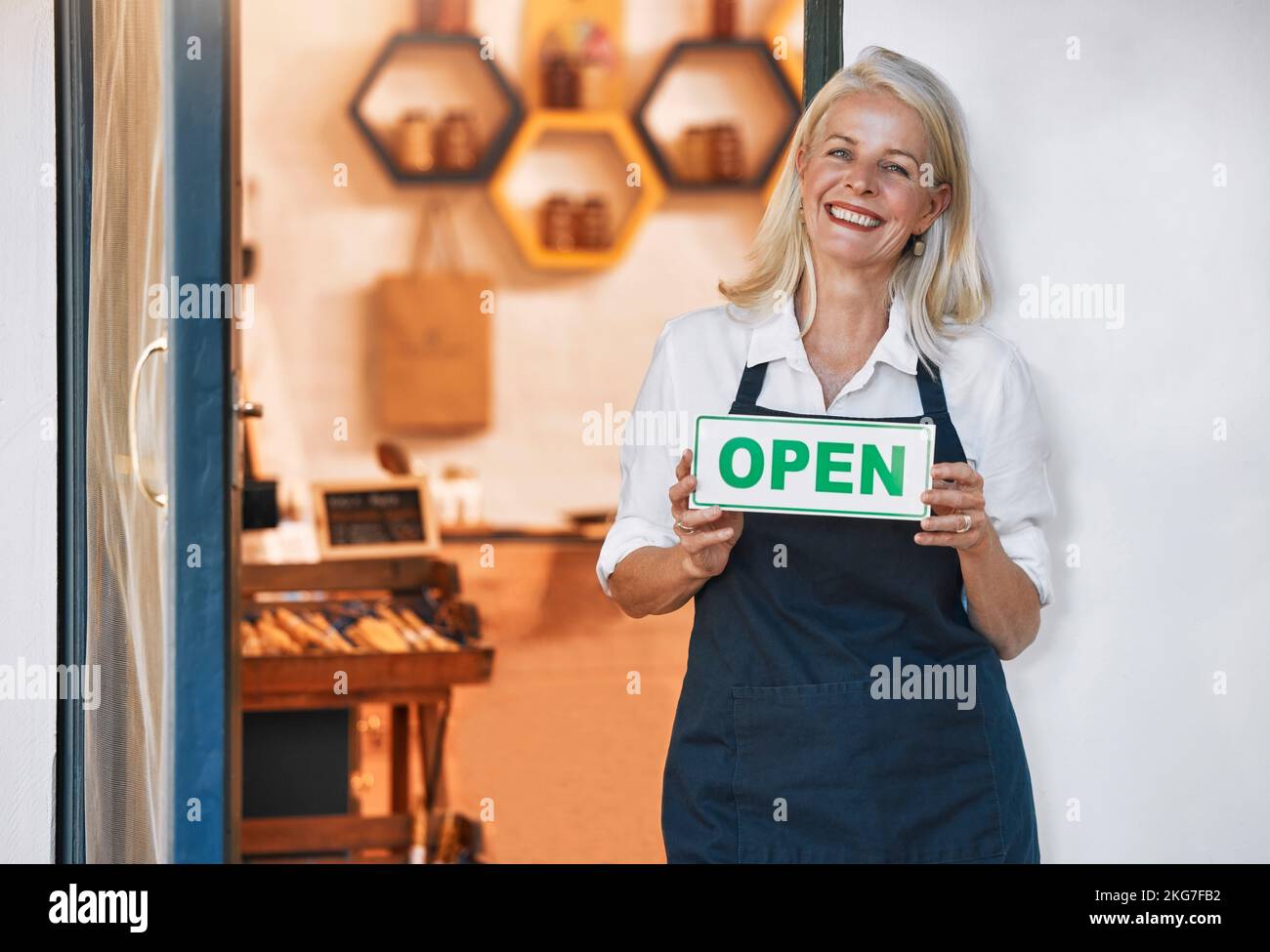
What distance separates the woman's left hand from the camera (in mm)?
1722

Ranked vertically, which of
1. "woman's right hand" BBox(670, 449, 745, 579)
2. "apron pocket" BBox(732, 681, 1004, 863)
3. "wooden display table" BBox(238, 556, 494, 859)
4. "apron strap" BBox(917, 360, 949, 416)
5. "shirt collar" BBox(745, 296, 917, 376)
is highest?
"shirt collar" BBox(745, 296, 917, 376)

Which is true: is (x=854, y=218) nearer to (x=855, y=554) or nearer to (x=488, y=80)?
(x=855, y=554)

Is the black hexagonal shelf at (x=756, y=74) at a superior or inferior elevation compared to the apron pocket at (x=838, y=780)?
superior

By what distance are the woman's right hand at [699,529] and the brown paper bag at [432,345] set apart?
313cm

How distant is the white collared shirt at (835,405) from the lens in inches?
75.9

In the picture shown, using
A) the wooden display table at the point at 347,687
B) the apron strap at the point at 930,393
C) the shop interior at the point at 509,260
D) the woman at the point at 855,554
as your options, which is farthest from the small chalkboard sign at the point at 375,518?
the apron strap at the point at 930,393

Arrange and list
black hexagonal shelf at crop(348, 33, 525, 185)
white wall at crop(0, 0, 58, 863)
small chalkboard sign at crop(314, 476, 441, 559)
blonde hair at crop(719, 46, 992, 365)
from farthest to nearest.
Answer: black hexagonal shelf at crop(348, 33, 525, 185), small chalkboard sign at crop(314, 476, 441, 559), white wall at crop(0, 0, 58, 863), blonde hair at crop(719, 46, 992, 365)

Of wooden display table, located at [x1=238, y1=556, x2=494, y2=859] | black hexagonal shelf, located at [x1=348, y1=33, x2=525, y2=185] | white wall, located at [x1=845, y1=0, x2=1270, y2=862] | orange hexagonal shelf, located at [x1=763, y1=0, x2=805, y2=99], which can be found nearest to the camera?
white wall, located at [x1=845, y1=0, x2=1270, y2=862]

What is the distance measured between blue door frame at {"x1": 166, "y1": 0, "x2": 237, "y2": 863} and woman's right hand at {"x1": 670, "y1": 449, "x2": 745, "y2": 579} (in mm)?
572

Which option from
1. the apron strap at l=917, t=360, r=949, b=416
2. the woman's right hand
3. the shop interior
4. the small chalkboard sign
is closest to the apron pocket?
the woman's right hand

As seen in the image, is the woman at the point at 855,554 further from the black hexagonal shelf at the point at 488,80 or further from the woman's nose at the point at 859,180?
the black hexagonal shelf at the point at 488,80

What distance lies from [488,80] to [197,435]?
355 cm

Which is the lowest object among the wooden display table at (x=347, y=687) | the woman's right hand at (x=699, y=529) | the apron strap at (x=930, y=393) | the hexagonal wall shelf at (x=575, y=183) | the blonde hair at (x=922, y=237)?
the wooden display table at (x=347, y=687)

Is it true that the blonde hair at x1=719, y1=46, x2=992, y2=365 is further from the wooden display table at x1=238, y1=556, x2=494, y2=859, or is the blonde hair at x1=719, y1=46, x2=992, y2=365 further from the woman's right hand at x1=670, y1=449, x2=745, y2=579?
the wooden display table at x1=238, y1=556, x2=494, y2=859
